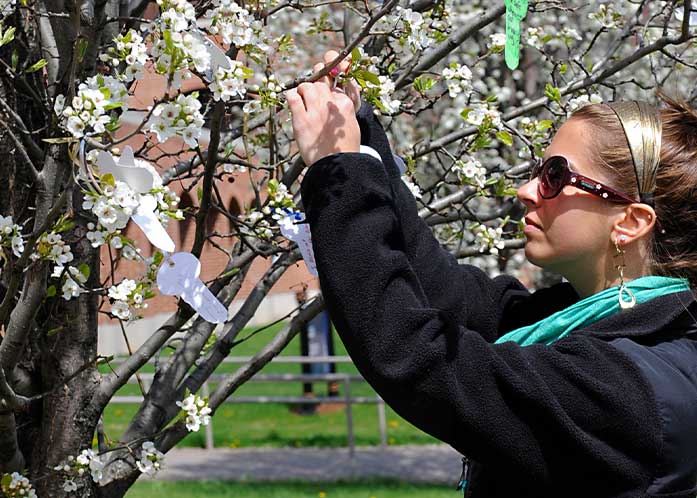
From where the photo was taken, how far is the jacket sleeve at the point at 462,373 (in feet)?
4.63

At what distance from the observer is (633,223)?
5.50 feet

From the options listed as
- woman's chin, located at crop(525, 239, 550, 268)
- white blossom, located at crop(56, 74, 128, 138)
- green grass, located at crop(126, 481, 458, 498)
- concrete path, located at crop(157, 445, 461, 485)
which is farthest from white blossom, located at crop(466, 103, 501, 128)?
concrete path, located at crop(157, 445, 461, 485)

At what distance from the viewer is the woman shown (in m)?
1.42

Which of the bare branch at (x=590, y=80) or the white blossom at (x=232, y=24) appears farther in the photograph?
the bare branch at (x=590, y=80)

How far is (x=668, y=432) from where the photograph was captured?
146 cm

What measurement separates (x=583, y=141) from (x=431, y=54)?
1.19 metres

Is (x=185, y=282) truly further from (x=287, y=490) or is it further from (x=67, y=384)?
(x=287, y=490)

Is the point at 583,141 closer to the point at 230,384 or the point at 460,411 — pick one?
the point at 460,411

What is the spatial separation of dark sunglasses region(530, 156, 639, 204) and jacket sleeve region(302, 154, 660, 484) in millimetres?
309

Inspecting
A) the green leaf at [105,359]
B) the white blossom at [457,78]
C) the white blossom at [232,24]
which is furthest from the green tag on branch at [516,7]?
the green leaf at [105,359]

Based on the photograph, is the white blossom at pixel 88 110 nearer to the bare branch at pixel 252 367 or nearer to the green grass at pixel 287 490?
the bare branch at pixel 252 367

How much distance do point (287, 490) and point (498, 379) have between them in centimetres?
610

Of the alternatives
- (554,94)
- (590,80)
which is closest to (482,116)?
(554,94)

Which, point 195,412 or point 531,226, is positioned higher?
point 531,226
